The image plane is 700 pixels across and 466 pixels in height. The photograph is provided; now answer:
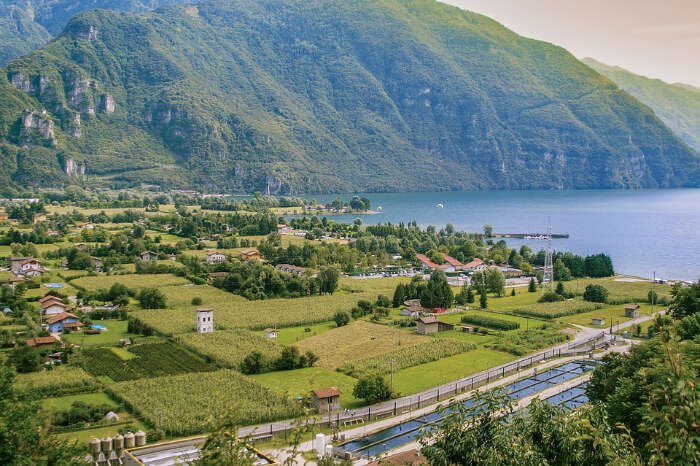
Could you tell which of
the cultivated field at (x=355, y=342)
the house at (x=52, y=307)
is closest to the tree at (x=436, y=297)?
the cultivated field at (x=355, y=342)

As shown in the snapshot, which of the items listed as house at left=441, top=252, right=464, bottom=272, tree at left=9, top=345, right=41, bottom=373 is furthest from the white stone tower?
house at left=441, top=252, right=464, bottom=272

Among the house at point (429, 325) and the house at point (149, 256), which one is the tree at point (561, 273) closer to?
the house at point (429, 325)

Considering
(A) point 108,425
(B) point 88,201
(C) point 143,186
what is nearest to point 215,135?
(C) point 143,186

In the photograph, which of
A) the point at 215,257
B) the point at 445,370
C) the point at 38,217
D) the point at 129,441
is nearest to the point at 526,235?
the point at 215,257

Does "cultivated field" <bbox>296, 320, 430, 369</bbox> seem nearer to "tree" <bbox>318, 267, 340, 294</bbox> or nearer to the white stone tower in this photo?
the white stone tower

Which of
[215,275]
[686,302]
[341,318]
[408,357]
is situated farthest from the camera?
[215,275]

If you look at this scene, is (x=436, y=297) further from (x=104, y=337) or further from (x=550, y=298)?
(x=104, y=337)

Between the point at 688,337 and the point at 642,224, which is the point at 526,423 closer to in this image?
the point at 688,337
